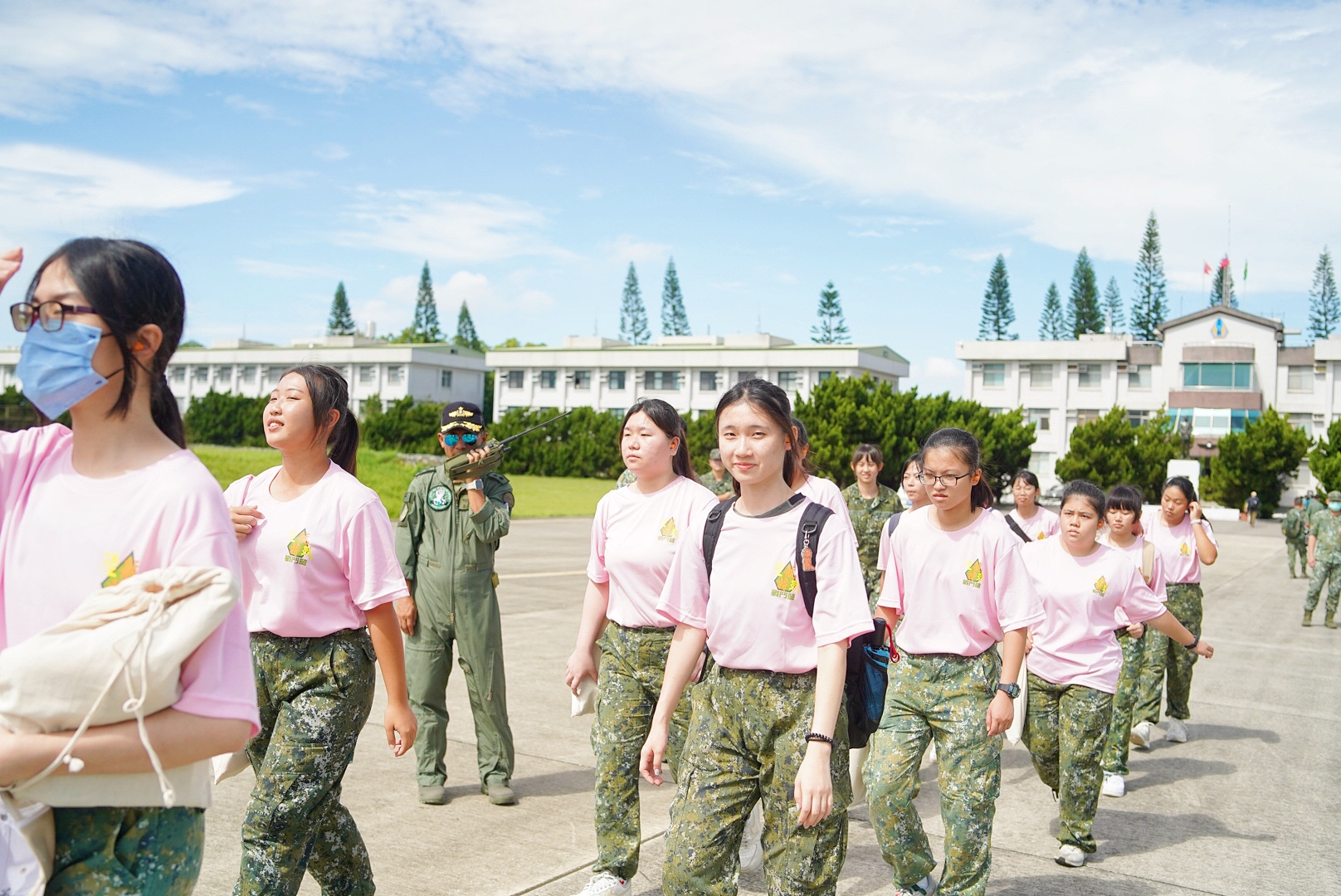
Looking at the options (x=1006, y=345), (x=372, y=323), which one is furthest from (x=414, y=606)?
(x=372, y=323)

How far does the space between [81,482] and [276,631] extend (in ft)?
5.57

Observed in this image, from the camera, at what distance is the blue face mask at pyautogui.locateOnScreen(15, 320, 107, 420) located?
193cm

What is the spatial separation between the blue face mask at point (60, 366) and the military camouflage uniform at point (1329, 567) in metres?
16.7

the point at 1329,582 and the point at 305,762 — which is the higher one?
the point at 305,762

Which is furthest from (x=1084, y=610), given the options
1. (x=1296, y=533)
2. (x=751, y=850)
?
(x=1296, y=533)

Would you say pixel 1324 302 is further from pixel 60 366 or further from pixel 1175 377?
pixel 60 366

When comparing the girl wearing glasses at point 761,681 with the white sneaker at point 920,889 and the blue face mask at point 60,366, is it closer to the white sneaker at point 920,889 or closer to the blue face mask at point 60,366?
the white sneaker at point 920,889

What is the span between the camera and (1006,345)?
236 feet

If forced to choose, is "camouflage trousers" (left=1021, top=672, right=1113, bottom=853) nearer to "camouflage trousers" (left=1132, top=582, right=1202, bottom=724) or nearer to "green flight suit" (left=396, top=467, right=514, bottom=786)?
"camouflage trousers" (left=1132, top=582, right=1202, bottom=724)

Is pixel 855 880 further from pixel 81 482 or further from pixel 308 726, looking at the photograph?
pixel 81 482

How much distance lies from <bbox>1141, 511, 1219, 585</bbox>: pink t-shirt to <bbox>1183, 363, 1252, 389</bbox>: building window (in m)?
65.2

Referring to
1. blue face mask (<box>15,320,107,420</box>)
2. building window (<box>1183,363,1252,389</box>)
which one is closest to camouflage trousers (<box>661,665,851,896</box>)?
blue face mask (<box>15,320,107,420</box>)

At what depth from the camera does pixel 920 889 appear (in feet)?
15.2

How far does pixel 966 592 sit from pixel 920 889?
1277mm
